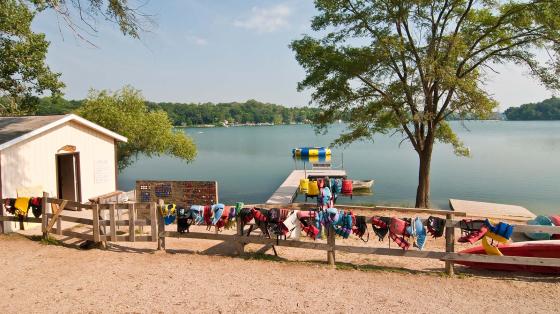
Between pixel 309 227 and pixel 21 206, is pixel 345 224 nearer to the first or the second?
pixel 309 227

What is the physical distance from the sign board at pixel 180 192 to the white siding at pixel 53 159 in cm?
265

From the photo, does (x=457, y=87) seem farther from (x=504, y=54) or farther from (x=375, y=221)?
(x=375, y=221)

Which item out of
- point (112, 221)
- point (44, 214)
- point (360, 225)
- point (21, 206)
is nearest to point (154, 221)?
point (112, 221)

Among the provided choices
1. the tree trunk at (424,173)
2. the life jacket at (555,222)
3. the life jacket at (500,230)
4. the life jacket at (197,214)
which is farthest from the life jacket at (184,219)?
the tree trunk at (424,173)

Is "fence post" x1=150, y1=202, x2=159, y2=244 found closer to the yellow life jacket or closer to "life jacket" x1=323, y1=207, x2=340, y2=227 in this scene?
the yellow life jacket

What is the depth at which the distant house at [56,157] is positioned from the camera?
12844 millimetres

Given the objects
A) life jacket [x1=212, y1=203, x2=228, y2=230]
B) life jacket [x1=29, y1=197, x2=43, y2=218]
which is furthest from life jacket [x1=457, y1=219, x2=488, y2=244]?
life jacket [x1=29, y1=197, x2=43, y2=218]

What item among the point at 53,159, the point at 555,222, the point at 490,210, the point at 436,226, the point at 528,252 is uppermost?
the point at 53,159

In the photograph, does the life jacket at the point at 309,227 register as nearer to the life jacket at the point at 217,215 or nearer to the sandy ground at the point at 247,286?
the sandy ground at the point at 247,286

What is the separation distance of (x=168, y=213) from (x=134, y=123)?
801 inches

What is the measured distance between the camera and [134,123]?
28594mm

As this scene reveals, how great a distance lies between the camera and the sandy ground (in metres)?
6.69

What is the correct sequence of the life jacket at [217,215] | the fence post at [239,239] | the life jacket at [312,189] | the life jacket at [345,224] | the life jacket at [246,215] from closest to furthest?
the life jacket at [345,224], the life jacket at [246,215], the fence post at [239,239], the life jacket at [217,215], the life jacket at [312,189]

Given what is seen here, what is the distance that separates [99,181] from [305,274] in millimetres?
12034
